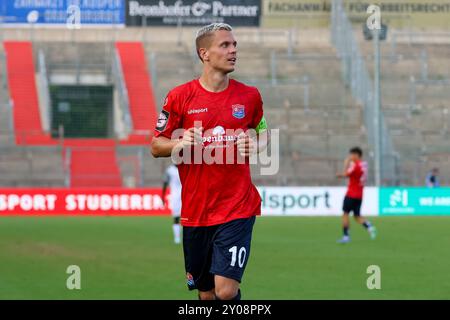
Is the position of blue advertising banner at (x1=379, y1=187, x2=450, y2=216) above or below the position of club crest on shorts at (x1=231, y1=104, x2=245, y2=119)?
below

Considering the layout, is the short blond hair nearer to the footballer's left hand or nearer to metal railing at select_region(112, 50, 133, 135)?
the footballer's left hand

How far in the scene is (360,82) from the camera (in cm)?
4662

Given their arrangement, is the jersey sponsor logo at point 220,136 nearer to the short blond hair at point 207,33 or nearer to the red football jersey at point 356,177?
the short blond hair at point 207,33

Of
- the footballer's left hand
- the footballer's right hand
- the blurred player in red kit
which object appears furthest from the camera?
the blurred player in red kit

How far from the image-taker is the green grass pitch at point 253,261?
15828 millimetres

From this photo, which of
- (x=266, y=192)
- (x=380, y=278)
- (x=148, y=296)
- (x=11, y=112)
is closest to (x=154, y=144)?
(x=148, y=296)

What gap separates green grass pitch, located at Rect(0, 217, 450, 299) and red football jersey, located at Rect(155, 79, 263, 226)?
5420 mm

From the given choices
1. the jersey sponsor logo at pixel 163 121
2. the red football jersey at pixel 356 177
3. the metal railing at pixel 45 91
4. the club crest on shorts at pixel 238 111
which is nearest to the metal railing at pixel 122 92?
the metal railing at pixel 45 91

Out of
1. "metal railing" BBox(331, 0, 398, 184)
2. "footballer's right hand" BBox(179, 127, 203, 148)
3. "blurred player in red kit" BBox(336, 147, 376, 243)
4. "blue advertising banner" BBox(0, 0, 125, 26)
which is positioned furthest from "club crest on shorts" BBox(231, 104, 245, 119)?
"blue advertising banner" BBox(0, 0, 125, 26)

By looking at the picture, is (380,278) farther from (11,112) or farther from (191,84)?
(11,112)

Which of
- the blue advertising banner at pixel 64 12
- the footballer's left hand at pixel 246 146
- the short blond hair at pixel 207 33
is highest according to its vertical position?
the blue advertising banner at pixel 64 12

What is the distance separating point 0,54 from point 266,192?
1779 cm

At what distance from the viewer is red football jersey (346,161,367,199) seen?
26.5 metres

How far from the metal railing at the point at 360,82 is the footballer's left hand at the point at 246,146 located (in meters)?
30.6
